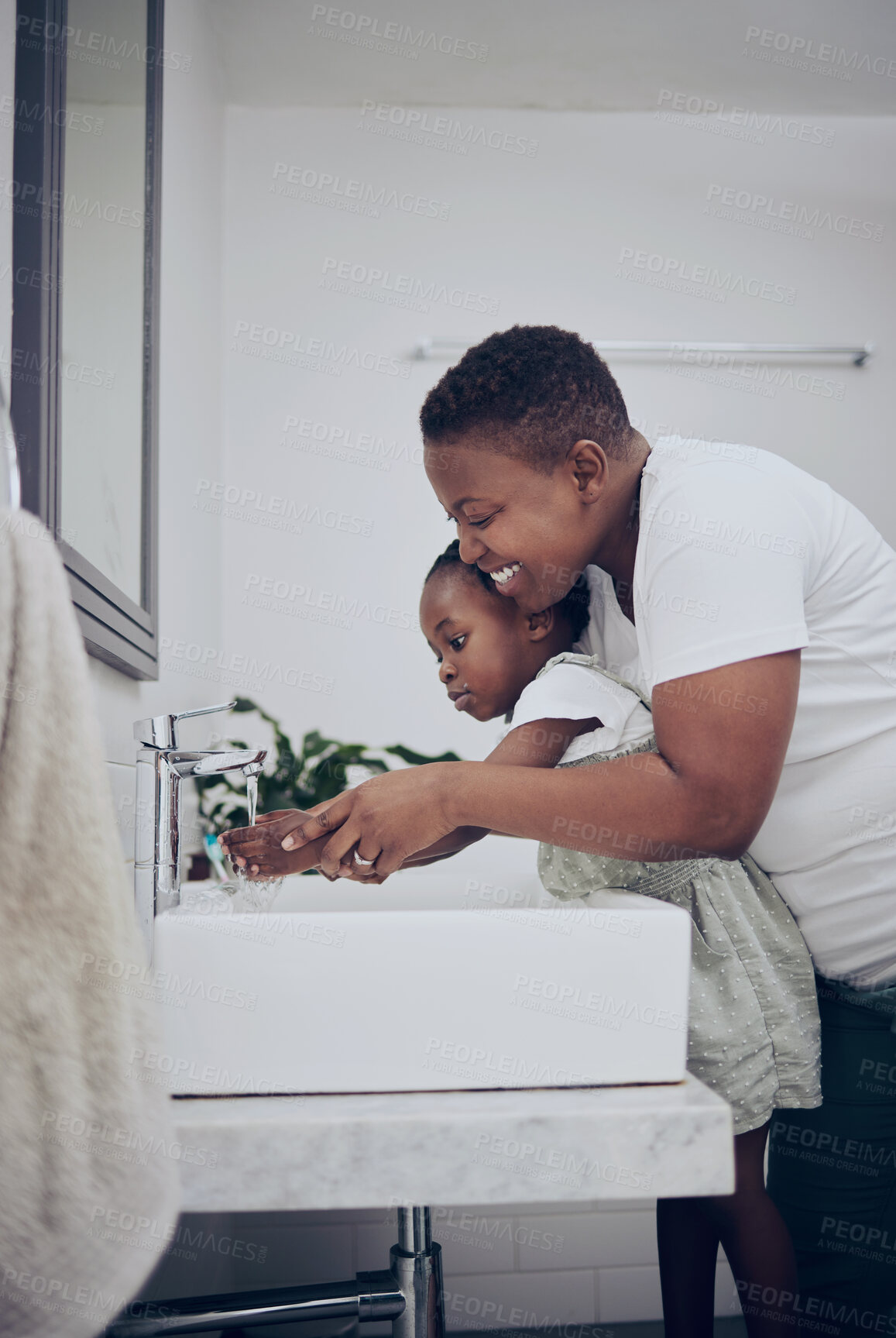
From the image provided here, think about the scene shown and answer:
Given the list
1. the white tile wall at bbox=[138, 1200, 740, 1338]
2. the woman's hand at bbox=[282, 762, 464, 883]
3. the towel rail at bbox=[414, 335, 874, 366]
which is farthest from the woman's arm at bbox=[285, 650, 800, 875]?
the towel rail at bbox=[414, 335, 874, 366]

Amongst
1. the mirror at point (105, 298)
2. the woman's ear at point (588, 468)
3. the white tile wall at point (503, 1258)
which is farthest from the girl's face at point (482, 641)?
the white tile wall at point (503, 1258)

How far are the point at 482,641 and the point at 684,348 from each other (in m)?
1.25

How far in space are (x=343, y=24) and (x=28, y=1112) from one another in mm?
2288

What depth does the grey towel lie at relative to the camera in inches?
18.2

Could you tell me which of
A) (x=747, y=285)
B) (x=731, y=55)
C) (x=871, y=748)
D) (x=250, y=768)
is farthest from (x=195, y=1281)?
(x=731, y=55)

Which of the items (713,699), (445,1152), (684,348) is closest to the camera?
(445,1152)

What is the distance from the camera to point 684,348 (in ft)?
7.47

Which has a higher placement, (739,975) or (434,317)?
(434,317)

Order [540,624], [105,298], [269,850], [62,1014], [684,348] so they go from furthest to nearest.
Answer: [684,348] → [540,624] → [105,298] → [269,850] → [62,1014]

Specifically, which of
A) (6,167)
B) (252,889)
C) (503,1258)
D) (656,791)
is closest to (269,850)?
(252,889)

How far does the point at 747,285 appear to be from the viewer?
235cm

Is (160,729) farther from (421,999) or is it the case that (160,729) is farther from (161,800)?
(421,999)

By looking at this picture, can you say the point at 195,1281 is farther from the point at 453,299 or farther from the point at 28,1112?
the point at 453,299

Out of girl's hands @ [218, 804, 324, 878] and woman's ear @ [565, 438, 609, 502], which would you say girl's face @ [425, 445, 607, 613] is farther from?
girl's hands @ [218, 804, 324, 878]
